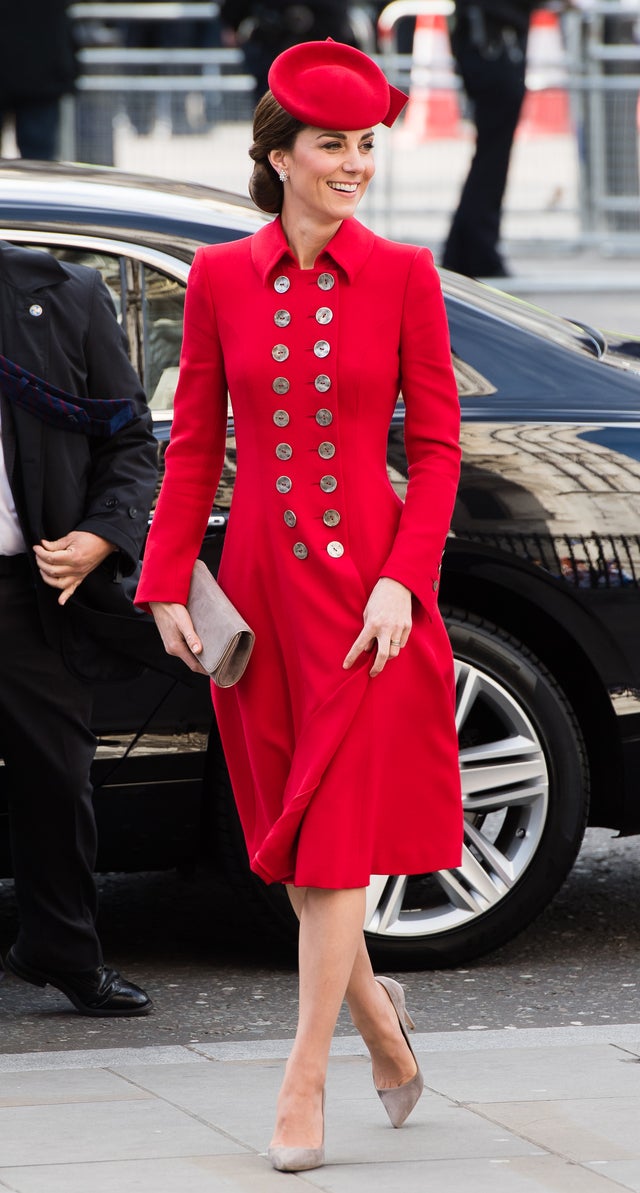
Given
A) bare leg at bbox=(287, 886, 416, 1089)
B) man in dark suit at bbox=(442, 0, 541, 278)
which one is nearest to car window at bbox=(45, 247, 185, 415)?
bare leg at bbox=(287, 886, 416, 1089)

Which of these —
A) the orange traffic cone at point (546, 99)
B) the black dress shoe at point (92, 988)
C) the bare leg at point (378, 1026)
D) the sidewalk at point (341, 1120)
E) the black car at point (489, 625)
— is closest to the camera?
the sidewalk at point (341, 1120)

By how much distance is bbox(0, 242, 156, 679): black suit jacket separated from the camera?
4570 mm

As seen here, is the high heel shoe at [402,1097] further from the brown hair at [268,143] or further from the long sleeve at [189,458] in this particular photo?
the brown hair at [268,143]

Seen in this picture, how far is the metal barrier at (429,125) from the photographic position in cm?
1372

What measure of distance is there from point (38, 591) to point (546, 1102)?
57.5 inches

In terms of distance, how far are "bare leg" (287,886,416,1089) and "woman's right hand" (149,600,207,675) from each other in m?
0.44

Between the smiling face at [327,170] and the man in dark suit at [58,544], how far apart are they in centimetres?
98

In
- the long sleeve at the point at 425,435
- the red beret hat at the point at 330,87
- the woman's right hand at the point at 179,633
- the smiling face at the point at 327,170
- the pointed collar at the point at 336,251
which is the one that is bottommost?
the woman's right hand at the point at 179,633

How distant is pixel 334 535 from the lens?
3760mm

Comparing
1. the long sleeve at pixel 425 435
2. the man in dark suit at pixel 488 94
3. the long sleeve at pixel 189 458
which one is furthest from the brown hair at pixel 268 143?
the man in dark suit at pixel 488 94

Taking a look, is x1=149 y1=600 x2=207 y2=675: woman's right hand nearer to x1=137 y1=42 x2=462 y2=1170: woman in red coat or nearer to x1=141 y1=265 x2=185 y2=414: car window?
x1=137 y1=42 x2=462 y2=1170: woman in red coat

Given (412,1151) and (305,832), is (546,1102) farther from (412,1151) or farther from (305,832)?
(305,832)

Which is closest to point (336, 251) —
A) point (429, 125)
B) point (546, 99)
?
point (429, 125)

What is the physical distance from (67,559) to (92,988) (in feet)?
3.21
